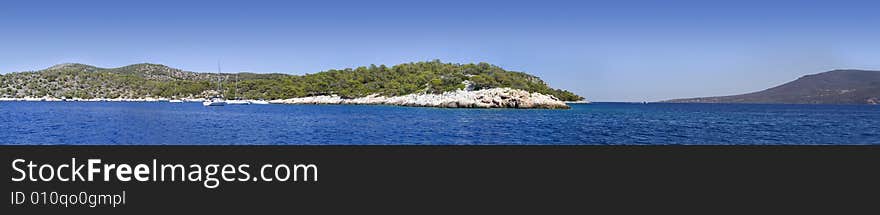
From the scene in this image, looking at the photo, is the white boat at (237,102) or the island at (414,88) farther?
the white boat at (237,102)

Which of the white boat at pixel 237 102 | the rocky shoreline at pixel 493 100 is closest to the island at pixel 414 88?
the rocky shoreline at pixel 493 100

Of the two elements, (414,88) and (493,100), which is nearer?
(493,100)

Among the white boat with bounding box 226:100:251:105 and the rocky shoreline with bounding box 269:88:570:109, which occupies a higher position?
the rocky shoreline with bounding box 269:88:570:109

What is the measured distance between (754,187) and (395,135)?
31.2m

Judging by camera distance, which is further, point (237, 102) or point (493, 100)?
point (237, 102)

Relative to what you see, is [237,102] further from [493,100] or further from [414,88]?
[493,100]

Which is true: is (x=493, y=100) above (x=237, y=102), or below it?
above

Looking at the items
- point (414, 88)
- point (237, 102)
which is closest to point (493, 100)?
point (414, 88)

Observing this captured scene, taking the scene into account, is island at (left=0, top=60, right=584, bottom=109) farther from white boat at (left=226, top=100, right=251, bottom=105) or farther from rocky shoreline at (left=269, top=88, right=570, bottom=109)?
white boat at (left=226, top=100, right=251, bottom=105)

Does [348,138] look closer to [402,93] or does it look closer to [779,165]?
[779,165]

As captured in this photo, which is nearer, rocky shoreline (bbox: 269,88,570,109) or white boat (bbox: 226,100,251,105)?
rocky shoreline (bbox: 269,88,570,109)

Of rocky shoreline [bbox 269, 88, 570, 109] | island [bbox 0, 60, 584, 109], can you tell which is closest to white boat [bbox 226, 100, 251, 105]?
island [bbox 0, 60, 584, 109]

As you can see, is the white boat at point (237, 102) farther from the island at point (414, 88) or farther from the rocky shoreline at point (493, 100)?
the rocky shoreline at point (493, 100)

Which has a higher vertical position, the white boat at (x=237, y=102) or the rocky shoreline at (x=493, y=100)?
the rocky shoreline at (x=493, y=100)
